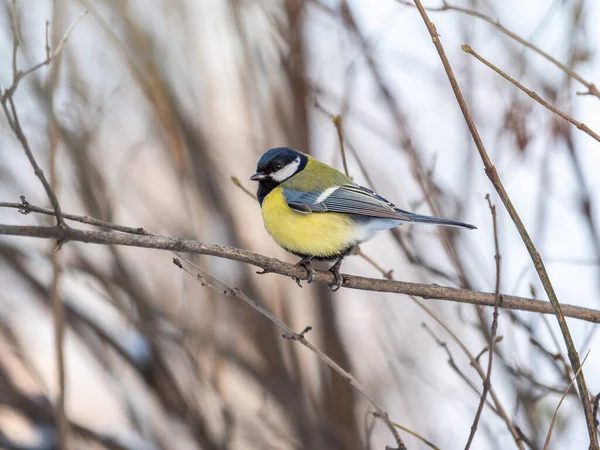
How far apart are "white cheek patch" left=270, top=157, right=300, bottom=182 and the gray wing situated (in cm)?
14

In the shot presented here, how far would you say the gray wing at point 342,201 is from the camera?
7.62 feet

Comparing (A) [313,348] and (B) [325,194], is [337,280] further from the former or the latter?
(A) [313,348]

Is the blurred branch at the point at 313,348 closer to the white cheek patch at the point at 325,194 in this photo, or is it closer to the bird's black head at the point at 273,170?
the white cheek patch at the point at 325,194

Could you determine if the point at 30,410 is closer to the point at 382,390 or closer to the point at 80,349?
the point at 80,349

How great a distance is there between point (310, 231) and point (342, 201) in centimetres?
19

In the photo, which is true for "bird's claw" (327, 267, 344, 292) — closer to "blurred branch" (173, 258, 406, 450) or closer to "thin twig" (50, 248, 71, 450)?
"blurred branch" (173, 258, 406, 450)

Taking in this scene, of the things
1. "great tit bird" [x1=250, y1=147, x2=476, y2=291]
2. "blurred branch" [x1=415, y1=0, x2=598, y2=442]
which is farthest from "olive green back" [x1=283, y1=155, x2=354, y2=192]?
"blurred branch" [x1=415, y1=0, x2=598, y2=442]

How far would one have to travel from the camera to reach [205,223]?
3.17 meters

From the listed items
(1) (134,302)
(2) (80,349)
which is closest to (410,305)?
(1) (134,302)

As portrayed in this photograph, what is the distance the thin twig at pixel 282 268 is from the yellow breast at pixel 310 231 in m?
0.17

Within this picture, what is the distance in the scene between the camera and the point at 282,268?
174 centimetres

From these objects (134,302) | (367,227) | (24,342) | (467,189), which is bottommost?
(24,342)

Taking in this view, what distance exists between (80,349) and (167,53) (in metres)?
1.50

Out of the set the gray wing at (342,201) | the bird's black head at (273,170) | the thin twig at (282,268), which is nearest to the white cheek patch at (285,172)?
the bird's black head at (273,170)
